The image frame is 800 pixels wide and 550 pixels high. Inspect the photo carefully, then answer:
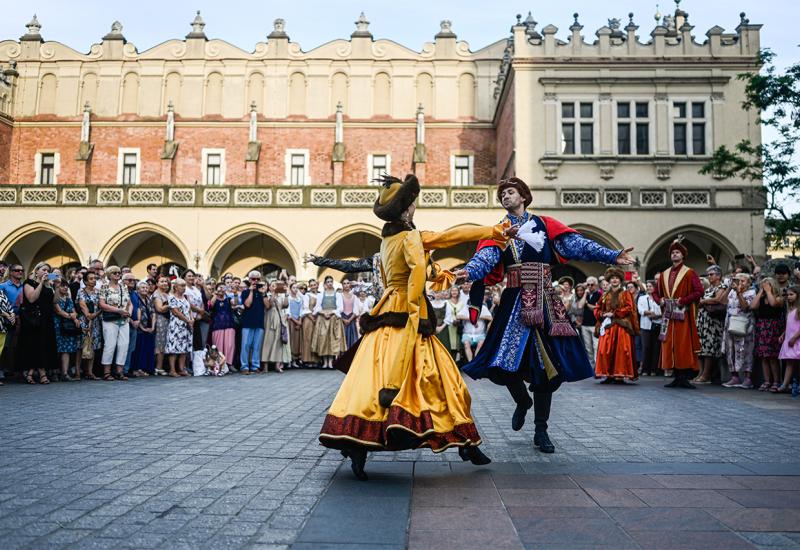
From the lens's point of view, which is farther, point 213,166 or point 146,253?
point 213,166

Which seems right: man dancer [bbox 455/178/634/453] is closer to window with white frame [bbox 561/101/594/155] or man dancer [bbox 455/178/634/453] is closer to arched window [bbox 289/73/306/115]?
window with white frame [bbox 561/101/594/155]

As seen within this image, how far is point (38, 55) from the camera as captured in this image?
34156mm

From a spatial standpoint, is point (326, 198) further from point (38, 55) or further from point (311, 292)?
point (38, 55)

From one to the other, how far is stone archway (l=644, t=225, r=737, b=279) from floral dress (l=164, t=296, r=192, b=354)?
60.1ft

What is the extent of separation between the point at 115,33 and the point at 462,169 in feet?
62.4

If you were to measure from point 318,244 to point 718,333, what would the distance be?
16.9 metres

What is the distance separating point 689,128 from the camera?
2638 cm

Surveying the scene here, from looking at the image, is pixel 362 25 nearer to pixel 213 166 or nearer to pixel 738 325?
pixel 213 166

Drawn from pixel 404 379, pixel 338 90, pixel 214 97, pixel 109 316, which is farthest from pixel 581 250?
pixel 214 97

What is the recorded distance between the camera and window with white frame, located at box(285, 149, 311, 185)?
33.2m

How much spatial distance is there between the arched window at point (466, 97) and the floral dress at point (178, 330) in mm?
23218

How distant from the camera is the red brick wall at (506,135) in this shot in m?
27.7

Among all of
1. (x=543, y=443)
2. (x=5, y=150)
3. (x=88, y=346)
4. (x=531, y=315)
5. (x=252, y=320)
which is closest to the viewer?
(x=543, y=443)

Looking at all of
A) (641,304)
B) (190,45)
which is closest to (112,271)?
(641,304)
